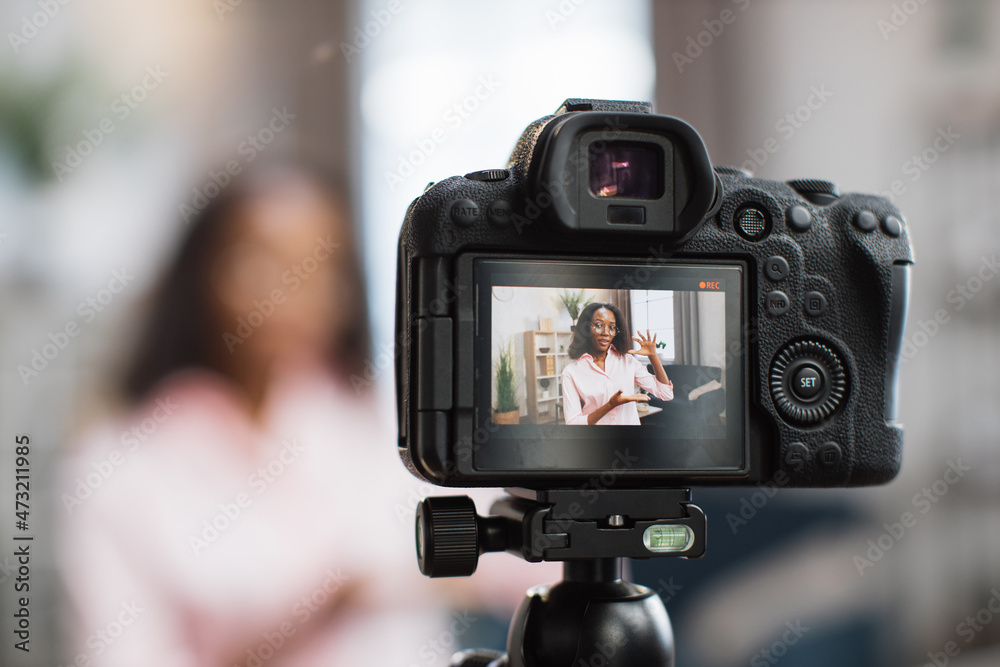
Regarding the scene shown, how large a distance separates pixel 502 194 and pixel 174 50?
82 centimetres

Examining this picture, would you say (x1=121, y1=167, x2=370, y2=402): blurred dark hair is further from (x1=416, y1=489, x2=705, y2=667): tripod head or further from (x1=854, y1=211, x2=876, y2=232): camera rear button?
A: (x1=854, y1=211, x2=876, y2=232): camera rear button

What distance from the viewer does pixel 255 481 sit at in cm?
121

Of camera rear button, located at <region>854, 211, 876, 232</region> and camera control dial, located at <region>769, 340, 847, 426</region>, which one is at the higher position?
camera rear button, located at <region>854, 211, 876, 232</region>

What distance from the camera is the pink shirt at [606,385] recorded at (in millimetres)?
613

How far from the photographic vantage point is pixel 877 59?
5.34ft

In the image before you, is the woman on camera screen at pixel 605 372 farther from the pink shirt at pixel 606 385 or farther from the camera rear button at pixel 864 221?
the camera rear button at pixel 864 221

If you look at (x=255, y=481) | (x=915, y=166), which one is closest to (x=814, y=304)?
(x=255, y=481)

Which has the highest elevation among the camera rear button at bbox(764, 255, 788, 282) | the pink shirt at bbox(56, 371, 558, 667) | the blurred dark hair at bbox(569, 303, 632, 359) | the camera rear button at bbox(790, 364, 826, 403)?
the camera rear button at bbox(764, 255, 788, 282)

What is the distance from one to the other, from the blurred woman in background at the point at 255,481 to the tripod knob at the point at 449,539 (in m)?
0.65

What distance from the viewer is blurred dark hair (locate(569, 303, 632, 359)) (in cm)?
61

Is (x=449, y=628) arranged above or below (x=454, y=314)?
below

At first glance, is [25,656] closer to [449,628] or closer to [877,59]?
[449,628]

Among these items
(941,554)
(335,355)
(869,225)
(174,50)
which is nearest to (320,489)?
(335,355)

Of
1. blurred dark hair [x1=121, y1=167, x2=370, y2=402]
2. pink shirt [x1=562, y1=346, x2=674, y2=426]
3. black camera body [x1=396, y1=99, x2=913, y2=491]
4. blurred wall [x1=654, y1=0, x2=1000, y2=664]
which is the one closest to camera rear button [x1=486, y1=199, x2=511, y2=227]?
black camera body [x1=396, y1=99, x2=913, y2=491]
